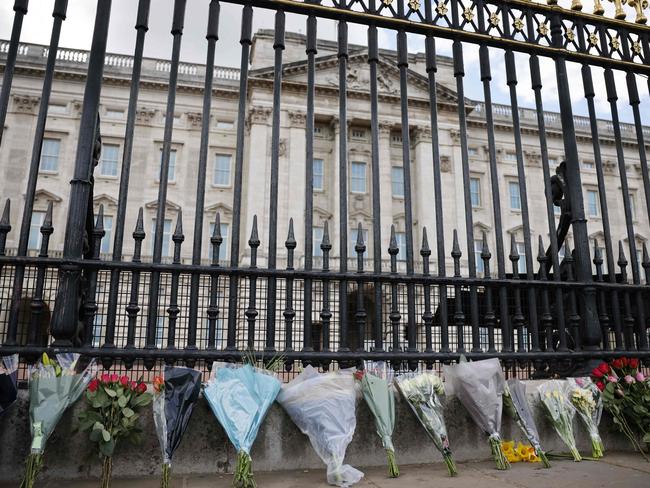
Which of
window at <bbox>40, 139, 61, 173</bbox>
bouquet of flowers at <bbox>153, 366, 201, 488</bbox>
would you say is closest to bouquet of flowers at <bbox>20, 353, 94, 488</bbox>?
bouquet of flowers at <bbox>153, 366, 201, 488</bbox>

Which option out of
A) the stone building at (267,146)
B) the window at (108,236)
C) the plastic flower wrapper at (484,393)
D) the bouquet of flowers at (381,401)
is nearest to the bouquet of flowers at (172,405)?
the bouquet of flowers at (381,401)

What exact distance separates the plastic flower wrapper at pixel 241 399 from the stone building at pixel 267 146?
19.0 meters

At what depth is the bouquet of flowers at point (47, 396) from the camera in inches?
114

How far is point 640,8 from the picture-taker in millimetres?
5691

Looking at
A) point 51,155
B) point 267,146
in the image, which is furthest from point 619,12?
point 51,155

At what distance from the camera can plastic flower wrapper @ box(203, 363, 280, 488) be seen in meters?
3.18

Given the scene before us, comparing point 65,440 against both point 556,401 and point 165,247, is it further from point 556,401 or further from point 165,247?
point 165,247

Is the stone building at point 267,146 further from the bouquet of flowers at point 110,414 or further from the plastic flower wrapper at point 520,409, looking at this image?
the bouquet of flowers at point 110,414

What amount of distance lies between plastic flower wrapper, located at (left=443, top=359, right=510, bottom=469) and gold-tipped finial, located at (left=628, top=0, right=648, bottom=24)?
4.37 metres

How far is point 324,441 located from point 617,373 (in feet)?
9.40

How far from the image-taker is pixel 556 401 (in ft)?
13.2

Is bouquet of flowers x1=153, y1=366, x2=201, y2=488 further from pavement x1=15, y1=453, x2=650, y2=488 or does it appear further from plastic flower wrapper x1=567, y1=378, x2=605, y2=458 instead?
plastic flower wrapper x1=567, y1=378, x2=605, y2=458

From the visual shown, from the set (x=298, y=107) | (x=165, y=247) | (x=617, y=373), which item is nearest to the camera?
(x=617, y=373)

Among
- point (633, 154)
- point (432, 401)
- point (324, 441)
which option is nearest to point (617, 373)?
point (432, 401)
